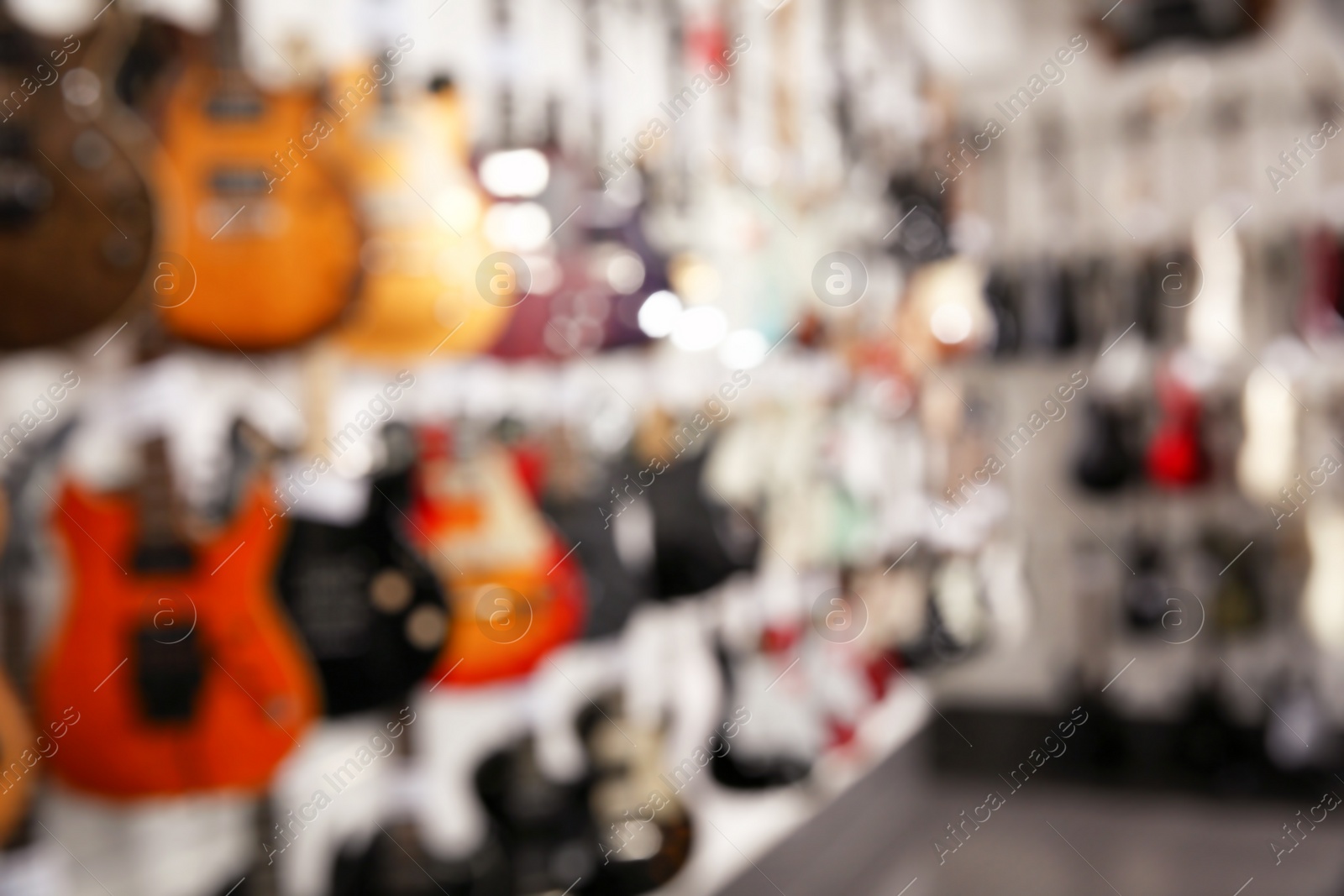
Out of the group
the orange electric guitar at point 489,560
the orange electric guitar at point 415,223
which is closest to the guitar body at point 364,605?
the orange electric guitar at point 489,560

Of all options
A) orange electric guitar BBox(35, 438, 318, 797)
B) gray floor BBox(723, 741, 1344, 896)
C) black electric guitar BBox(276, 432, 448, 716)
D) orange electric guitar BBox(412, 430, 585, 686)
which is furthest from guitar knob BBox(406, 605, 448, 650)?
gray floor BBox(723, 741, 1344, 896)

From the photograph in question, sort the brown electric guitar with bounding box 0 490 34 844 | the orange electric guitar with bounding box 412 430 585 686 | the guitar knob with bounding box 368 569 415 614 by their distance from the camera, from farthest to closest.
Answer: the orange electric guitar with bounding box 412 430 585 686 → the guitar knob with bounding box 368 569 415 614 → the brown electric guitar with bounding box 0 490 34 844

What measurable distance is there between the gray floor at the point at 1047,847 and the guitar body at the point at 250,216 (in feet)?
7.00

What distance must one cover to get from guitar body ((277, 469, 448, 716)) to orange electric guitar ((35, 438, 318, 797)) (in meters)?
0.07

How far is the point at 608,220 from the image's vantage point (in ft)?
7.68

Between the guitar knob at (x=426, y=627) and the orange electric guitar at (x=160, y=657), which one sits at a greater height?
the orange electric guitar at (x=160, y=657)

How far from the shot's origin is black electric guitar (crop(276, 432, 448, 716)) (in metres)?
1.50

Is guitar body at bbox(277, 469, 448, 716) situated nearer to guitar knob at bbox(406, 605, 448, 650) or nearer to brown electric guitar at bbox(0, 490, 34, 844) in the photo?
guitar knob at bbox(406, 605, 448, 650)

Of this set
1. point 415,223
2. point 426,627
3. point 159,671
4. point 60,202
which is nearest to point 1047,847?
point 426,627

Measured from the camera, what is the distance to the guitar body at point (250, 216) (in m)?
1.42

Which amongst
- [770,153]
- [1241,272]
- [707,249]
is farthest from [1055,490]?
[707,249]

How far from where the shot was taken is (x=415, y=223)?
1719 mm

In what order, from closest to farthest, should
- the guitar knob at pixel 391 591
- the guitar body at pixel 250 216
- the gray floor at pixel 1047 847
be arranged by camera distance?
the guitar body at pixel 250 216, the guitar knob at pixel 391 591, the gray floor at pixel 1047 847

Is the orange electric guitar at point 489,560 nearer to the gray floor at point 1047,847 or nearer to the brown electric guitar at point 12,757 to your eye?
the brown electric guitar at point 12,757
